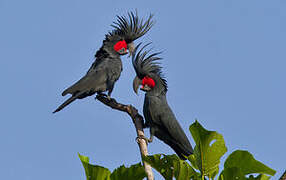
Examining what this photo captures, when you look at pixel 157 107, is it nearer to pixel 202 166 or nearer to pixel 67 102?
pixel 67 102

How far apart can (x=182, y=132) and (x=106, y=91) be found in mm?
1954

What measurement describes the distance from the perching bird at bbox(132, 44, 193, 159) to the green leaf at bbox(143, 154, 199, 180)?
2019 mm

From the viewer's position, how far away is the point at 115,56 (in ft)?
26.7

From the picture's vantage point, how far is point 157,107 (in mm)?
6449

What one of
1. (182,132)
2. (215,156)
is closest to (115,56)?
(182,132)

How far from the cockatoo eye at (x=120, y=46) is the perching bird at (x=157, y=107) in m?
1.44

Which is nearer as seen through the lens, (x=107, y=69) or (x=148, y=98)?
(x=148, y=98)

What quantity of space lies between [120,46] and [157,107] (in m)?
2.24

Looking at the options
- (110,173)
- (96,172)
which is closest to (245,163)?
(110,173)

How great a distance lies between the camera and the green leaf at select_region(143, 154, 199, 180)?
3841 mm

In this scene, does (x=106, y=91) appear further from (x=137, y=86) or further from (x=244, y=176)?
(x=244, y=176)

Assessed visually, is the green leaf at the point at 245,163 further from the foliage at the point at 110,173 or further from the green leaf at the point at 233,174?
the foliage at the point at 110,173

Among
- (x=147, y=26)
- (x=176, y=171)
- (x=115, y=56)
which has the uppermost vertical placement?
(x=147, y=26)

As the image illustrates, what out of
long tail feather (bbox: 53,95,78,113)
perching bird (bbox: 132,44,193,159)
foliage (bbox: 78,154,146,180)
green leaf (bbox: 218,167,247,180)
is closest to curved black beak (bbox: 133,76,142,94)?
perching bird (bbox: 132,44,193,159)
